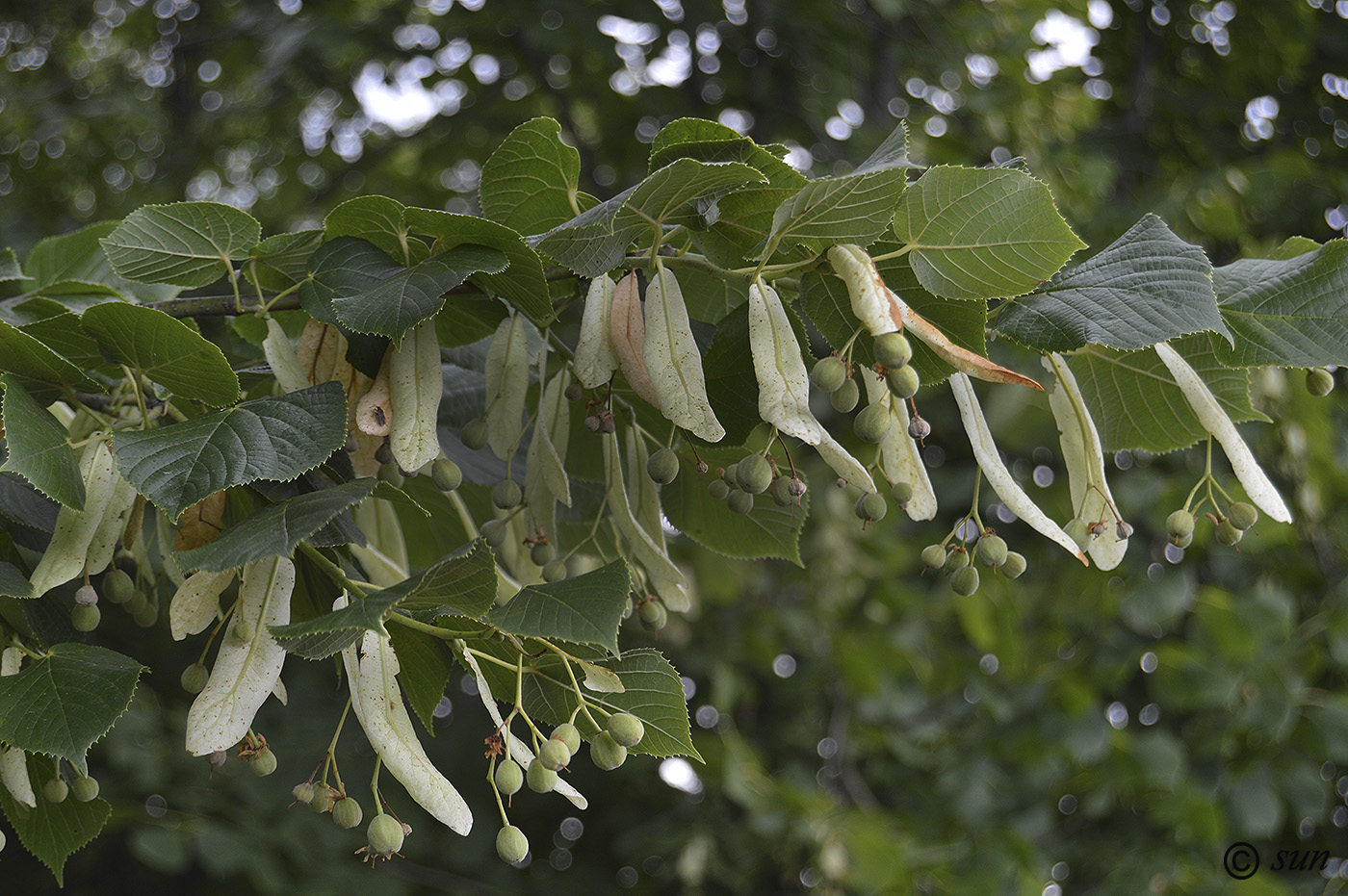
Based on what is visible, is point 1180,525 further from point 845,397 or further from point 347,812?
point 347,812

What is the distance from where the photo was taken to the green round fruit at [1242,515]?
731mm

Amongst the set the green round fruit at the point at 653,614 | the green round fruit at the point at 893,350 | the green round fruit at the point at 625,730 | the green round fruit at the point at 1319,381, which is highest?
the green round fruit at the point at 893,350

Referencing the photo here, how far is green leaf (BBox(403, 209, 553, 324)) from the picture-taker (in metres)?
0.68

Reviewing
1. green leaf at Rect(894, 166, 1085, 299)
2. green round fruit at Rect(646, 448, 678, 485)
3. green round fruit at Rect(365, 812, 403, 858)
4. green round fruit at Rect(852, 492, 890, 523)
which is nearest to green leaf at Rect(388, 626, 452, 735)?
green round fruit at Rect(365, 812, 403, 858)

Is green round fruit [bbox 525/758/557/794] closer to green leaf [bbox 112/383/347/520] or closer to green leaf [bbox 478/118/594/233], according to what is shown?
green leaf [bbox 112/383/347/520]

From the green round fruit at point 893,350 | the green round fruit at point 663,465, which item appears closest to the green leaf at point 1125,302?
the green round fruit at point 893,350

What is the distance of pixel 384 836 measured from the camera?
65 centimetres

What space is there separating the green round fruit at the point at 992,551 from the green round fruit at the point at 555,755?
0.32 m

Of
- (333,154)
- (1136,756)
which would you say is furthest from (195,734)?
(333,154)

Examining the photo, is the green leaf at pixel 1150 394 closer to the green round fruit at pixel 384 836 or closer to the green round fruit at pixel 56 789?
the green round fruit at pixel 384 836

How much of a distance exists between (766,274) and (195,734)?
1.46 ft

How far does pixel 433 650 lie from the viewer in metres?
0.71

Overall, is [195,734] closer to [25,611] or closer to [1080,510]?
[25,611]

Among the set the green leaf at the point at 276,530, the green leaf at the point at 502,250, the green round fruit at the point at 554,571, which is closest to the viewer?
the green leaf at the point at 276,530
